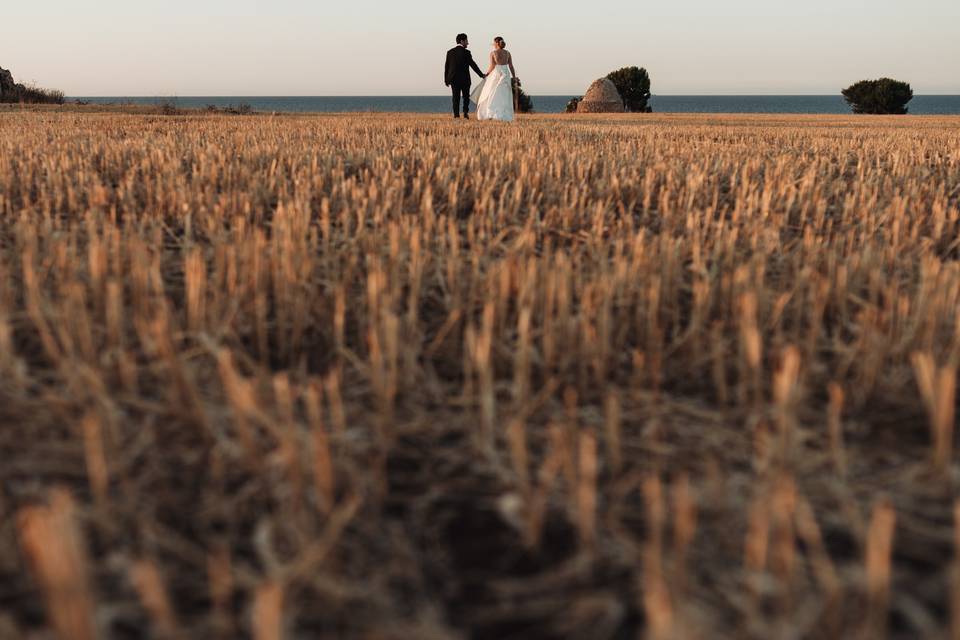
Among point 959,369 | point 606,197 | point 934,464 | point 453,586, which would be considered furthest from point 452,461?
point 606,197

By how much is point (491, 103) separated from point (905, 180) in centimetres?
954

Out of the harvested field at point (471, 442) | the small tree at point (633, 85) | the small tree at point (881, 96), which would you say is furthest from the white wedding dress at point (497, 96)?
the small tree at point (881, 96)

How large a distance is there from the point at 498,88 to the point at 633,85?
19.0 meters

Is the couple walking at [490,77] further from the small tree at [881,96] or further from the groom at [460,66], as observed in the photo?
the small tree at [881,96]

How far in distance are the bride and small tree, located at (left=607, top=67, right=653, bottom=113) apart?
1842 centimetres

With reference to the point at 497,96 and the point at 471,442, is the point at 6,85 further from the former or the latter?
the point at 471,442

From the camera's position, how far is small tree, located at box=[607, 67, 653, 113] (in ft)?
99.9

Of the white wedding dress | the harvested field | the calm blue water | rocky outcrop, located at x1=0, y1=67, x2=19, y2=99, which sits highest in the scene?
the calm blue water

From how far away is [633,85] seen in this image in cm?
3047

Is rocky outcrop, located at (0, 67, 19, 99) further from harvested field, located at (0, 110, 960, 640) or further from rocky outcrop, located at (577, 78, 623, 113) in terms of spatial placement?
harvested field, located at (0, 110, 960, 640)

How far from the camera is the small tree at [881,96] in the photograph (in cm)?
3142

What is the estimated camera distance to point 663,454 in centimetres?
139

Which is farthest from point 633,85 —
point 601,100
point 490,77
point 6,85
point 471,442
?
point 471,442

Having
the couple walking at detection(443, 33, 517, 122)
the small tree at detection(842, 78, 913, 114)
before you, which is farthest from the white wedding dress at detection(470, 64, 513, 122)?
the small tree at detection(842, 78, 913, 114)
